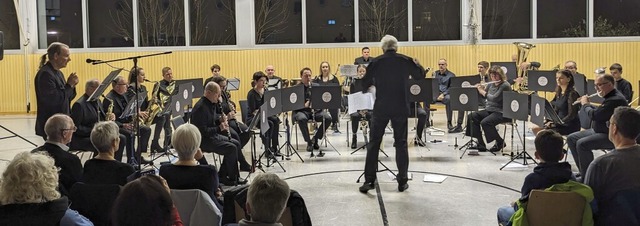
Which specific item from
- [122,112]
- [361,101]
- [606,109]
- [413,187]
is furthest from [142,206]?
[361,101]

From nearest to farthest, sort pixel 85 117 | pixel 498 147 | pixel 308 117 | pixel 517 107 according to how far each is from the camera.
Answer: pixel 85 117, pixel 517 107, pixel 498 147, pixel 308 117

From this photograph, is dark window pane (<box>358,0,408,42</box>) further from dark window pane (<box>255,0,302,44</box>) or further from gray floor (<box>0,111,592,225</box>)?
gray floor (<box>0,111,592,225</box>)

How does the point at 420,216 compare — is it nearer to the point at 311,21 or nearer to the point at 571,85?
the point at 571,85

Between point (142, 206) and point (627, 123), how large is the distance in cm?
304

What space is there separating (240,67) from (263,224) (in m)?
11.8

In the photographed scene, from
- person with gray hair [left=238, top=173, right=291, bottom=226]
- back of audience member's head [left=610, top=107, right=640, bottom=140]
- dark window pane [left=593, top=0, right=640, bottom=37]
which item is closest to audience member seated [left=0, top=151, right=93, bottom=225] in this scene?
person with gray hair [left=238, top=173, right=291, bottom=226]

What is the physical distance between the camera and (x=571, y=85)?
7824 millimetres

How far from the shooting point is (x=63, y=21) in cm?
1504

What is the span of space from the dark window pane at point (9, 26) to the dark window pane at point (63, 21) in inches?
24.9

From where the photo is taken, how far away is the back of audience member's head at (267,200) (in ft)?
9.24

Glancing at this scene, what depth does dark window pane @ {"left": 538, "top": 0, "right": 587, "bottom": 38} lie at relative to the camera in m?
14.5

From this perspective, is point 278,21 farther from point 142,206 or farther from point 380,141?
point 142,206

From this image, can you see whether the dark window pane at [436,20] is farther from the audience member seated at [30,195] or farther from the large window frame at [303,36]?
the audience member seated at [30,195]

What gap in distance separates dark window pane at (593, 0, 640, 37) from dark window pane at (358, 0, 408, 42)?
4.22 m
